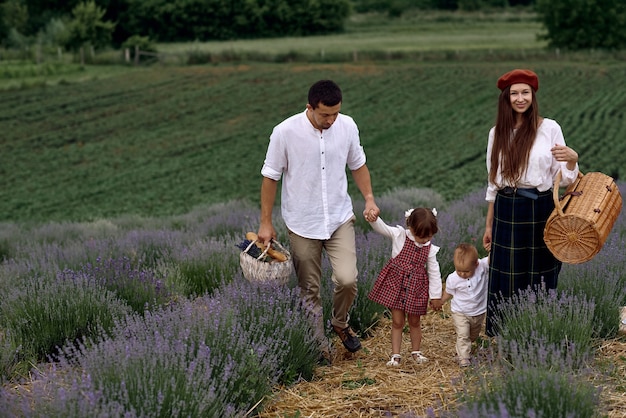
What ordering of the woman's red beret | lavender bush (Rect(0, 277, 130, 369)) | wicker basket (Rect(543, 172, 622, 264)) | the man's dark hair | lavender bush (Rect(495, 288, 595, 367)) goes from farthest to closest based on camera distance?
lavender bush (Rect(0, 277, 130, 369)), the woman's red beret, the man's dark hair, wicker basket (Rect(543, 172, 622, 264)), lavender bush (Rect(495, 288, 595, 367))

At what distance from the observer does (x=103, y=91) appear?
34.0 metres

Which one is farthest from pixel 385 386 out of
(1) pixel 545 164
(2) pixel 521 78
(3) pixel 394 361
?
(2) pixel 521 78

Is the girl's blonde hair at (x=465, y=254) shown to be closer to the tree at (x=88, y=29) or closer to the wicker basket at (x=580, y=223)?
the wicker basket at (x=580, y=223)

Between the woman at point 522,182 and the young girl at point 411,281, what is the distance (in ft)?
1.27

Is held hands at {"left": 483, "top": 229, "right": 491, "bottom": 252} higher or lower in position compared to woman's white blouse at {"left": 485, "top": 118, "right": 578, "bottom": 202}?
lower

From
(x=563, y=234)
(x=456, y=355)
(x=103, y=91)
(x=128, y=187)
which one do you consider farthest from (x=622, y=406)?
(x=103, y=91)

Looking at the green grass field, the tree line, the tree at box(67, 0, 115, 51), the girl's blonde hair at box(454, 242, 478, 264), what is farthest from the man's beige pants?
the tree line

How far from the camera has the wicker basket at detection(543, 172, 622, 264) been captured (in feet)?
15.0

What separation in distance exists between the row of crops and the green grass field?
6 centimetres

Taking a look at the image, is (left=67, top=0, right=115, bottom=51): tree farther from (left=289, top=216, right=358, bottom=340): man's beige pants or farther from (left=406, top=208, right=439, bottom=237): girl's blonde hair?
(left=406, top=208, right=439, bottom=237): girl's blonde hair

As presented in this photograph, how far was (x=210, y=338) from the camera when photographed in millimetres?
4414

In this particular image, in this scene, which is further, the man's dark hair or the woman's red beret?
the woman's red beret

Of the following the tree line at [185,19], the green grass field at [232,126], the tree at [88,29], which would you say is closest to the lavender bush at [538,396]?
the green grass field at [232,126]

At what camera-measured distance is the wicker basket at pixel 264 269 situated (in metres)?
5.09
